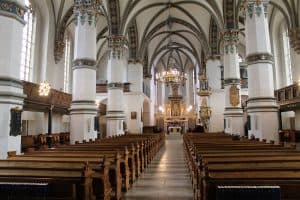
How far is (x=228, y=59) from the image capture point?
2034cm

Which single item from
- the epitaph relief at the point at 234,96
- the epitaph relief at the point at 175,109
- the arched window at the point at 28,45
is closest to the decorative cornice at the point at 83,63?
the arched window at the point at 28,45

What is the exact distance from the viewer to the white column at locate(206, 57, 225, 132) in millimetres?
26672

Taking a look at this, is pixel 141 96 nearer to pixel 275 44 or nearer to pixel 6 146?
pixel 275 44

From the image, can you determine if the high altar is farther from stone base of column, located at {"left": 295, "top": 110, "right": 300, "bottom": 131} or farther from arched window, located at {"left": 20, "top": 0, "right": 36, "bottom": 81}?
arched window, located at {"left": 20, "top": 0, "right": 36, "bottom": 81}

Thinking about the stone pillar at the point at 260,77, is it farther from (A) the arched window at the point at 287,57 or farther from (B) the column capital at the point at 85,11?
(A) the arched window at the point at 287,57

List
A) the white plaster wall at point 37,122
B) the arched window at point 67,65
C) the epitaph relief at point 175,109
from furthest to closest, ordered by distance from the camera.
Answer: the epitaph relief at point 175,109, the arched window at point 67,65, the white plaster wall at point 37,122

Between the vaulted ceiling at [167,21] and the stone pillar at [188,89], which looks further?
the stone pillar at [188,89]

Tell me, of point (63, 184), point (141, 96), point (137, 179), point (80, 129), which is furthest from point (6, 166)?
point (141, 96)

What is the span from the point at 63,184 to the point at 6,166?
119 cm

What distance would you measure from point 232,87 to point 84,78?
1072cm

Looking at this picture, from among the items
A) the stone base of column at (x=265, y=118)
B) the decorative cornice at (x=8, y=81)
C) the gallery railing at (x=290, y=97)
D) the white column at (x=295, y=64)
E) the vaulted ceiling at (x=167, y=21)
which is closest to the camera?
the decorative cornice at (x=8, y=81)

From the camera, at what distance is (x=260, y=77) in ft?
41.3

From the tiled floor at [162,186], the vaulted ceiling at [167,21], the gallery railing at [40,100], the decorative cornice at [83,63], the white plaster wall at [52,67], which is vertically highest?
the vaulted ceiling at [167,21]

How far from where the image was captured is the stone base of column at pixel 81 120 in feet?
45.5
